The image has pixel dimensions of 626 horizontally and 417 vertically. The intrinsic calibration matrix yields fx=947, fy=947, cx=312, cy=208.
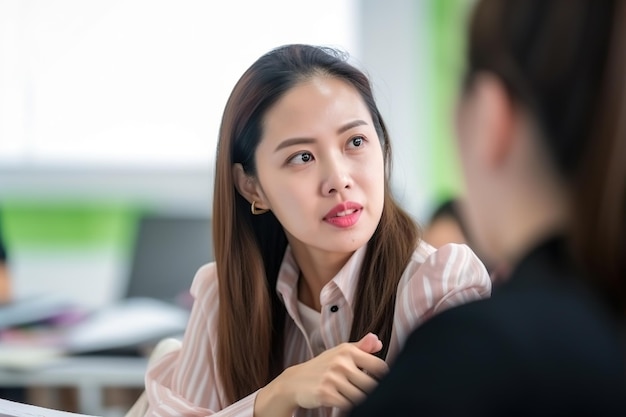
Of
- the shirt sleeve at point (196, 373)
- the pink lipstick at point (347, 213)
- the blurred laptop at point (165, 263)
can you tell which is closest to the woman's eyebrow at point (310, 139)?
the pink lipstick at point (347, 213)

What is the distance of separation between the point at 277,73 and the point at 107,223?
3686 mm

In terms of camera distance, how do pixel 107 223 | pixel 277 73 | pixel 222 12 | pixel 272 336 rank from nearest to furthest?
1. pixel 277 73
2. pixel 272 336
3. pixel 222 12
4. pixel 107 223

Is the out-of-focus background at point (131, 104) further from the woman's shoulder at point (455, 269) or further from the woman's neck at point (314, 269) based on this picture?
the woman's shoulder at point (455, 269)

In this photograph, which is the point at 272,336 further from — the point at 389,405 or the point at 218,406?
the point at 389,405

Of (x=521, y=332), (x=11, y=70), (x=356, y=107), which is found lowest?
(x=521, y=332)

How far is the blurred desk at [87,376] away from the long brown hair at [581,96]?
1.96 metres

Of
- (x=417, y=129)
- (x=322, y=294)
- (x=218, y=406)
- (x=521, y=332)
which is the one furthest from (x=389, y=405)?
(x=417, y=129)

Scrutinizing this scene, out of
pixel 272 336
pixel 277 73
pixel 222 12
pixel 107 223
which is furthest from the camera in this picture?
pixel 107 223

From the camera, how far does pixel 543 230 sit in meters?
0.84

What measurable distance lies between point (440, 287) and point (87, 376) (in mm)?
1603

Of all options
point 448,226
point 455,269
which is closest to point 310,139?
point 455,269

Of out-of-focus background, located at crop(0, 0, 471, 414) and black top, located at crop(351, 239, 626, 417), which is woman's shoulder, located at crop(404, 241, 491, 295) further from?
out-of-focus background, located at crop(0, 0, 471, 414)

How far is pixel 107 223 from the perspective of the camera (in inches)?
196

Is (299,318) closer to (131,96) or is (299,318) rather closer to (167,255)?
(167,255)
